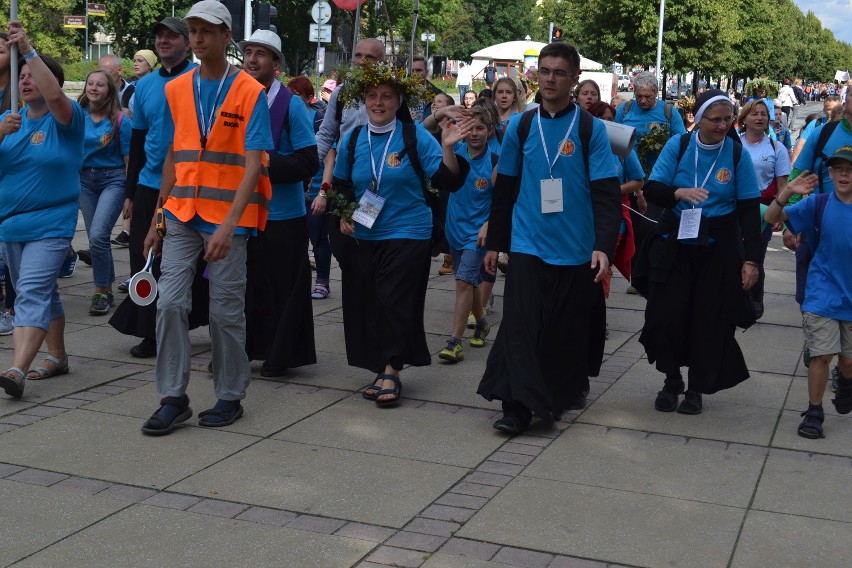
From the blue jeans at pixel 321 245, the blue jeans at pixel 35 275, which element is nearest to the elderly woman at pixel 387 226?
the blue jeans at pixel 35 275

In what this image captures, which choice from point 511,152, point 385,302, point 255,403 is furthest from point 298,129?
point 255,403

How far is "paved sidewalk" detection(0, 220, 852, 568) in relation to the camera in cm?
470

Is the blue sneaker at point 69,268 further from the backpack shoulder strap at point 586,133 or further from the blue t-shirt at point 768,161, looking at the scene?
the backpack shoulder strap at point 586,133

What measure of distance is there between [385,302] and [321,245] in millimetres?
3973

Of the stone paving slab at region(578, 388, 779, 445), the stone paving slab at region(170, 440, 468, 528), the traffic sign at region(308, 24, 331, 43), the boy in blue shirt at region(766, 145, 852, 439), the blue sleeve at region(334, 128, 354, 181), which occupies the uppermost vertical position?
the traffic sign at region(308, 24, 331, 43)

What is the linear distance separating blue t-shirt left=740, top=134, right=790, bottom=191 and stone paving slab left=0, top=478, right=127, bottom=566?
23.6 ft

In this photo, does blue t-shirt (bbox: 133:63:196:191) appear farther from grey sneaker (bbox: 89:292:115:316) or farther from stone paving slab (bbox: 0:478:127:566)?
stone paving slab (bbox: 0:478:127:566)

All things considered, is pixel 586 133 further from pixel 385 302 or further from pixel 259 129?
pixel 259 129

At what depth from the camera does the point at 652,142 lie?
10.6 metres

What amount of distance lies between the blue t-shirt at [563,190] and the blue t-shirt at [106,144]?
4.51 m

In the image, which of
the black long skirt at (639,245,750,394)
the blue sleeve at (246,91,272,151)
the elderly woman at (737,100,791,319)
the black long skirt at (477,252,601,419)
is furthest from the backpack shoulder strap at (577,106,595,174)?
the elderly woman at (737,100,791,319)

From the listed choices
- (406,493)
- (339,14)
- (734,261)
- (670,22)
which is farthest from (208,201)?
(339,14)

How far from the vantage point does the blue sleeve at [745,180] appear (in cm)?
691

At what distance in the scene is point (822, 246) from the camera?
6.66m
